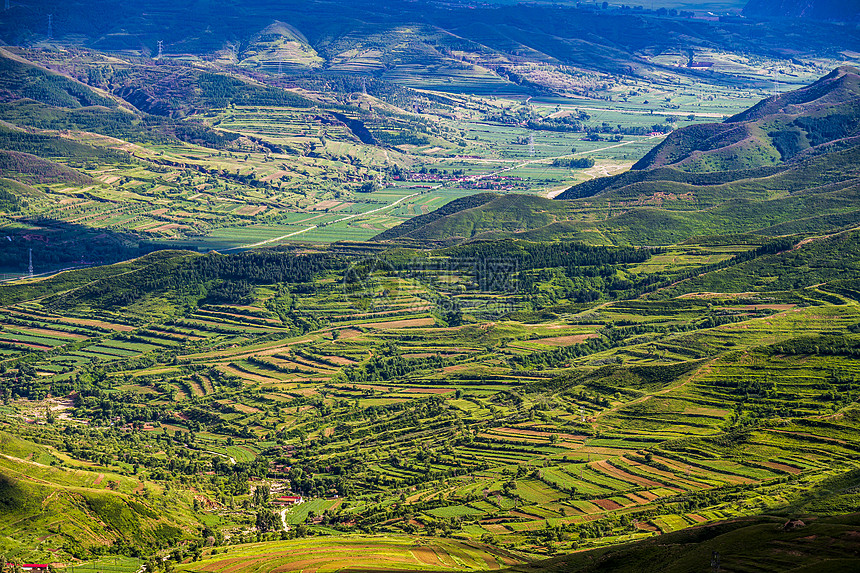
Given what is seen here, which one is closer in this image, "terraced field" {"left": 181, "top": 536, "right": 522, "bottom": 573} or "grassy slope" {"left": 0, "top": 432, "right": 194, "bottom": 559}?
"terraced field" {"left": 181, "top": 536, "right": 522, "bottom": 573}

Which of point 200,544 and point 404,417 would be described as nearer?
point 200,544

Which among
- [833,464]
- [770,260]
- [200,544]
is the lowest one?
[200,544]

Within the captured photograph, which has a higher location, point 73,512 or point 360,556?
point 73,512

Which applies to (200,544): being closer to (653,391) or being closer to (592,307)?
(653,391)

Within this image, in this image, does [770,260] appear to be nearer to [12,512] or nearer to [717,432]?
[717,432]

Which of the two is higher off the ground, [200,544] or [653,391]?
[653,391]

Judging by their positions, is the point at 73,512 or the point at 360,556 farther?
the point at 73,512

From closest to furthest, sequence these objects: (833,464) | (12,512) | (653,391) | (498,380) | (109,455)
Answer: (12,512) < (833,464) < (109,455) < (653,391) < (498,380)

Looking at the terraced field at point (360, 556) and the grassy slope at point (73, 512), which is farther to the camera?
the grassy slope at point (73, 512)

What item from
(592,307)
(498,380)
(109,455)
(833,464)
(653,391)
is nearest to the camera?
(833,464)

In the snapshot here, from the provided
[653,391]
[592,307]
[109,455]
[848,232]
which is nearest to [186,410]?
[109,455]
